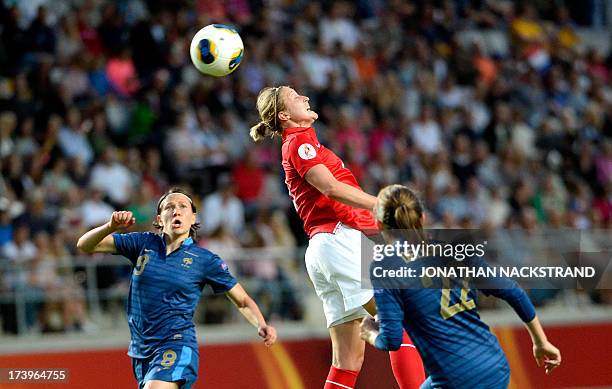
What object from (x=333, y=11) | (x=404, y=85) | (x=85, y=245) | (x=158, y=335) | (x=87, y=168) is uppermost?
(x=333, y=11)

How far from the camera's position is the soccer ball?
7.09 meters

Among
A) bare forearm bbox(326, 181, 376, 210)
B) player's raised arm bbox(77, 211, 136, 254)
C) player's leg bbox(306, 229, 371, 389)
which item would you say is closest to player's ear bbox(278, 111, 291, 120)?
bare forearm bbox(326, 181, 376, 210)

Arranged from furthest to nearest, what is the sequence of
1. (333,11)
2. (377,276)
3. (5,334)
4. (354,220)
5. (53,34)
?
1. (333,11)
2. (53,34)
3. (5,334)
4. (354,220)
5. (377,276)

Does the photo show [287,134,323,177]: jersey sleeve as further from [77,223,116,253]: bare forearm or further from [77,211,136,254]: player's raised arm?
[77,223,116,253]: bare forearm

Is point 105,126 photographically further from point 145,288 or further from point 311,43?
point 145,288

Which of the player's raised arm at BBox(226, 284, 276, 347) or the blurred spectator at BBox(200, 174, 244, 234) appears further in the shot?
the blurred spectator at BBox(200, 174, 244, 234)

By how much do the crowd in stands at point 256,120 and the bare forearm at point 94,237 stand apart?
3.58 meters

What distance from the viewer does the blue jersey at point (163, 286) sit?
5.95 meters

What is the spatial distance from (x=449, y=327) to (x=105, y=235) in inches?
81.8

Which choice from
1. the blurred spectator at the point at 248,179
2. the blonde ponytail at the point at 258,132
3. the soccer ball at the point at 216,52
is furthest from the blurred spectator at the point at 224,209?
the blonde ponytail at the point at 258,132

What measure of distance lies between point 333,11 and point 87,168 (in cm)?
496

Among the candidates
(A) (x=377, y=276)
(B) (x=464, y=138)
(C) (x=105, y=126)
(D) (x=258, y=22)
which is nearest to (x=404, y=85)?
(B) (x=464, y=138)

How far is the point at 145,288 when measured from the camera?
600 centimetres

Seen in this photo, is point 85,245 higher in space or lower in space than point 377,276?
higher
